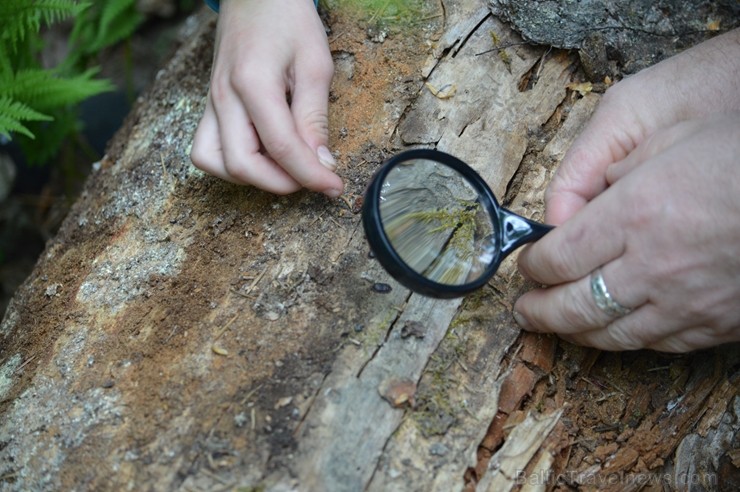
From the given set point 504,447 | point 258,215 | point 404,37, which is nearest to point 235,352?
point 258,215

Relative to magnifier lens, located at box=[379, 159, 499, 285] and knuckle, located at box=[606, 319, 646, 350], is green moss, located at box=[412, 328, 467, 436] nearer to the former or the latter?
magnifier lens, located at box=[379, 159, 499, 285]

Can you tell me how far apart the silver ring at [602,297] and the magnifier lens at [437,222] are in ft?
1.06

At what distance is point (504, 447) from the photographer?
2158 mm

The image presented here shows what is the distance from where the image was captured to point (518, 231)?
2.15 metres

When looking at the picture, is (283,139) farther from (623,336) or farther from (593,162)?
(623,336)

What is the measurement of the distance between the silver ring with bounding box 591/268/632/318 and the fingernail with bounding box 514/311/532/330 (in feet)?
0.97

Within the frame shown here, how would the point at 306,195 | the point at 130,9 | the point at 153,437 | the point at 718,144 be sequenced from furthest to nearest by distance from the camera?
the point at 130,9
the point at 306,195
the point at 153,437
the point at 718,144

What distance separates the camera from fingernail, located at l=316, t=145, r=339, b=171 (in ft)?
7.88

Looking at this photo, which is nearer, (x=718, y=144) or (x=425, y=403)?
(x=718, y=144)

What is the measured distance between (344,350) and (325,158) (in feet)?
2.35

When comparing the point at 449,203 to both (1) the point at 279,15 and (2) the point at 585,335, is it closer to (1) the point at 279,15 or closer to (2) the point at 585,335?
(2) the point at 585,335

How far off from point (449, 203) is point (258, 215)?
29.7 inches

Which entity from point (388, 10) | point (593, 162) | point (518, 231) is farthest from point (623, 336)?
point (388, 10)

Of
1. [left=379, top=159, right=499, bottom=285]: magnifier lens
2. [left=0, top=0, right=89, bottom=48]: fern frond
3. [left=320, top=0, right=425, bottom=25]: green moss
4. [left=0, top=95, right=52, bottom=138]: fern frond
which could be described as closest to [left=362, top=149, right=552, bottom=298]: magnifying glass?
[left=379, top=159, right=499, bottom=285]: magnifier lens
